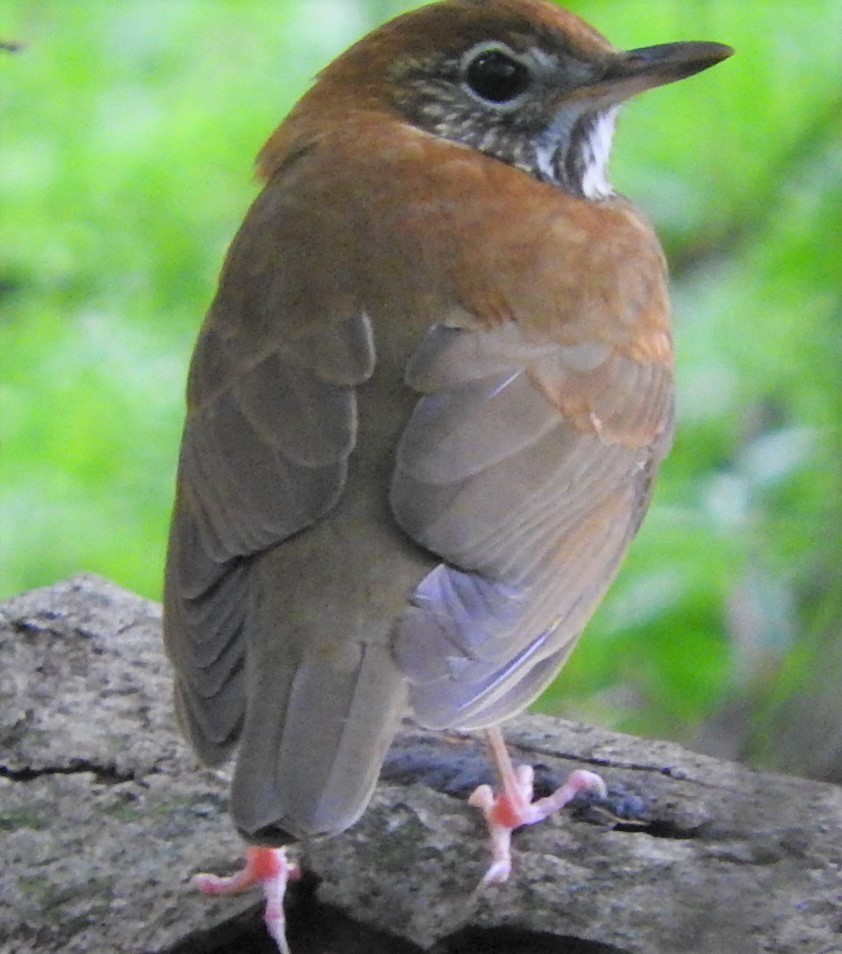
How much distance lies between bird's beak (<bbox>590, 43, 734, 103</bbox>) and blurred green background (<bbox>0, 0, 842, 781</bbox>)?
3.30ft

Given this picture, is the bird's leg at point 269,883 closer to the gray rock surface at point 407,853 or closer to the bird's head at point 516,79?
the gray rock surface at point 407,853

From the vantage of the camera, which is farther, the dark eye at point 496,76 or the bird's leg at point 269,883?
the dark eye at point 496,76

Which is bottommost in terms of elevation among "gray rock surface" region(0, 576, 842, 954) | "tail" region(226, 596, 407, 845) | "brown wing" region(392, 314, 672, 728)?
"gray rock surface" region(0, 576, 842, 954)

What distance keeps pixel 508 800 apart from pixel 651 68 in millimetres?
1874

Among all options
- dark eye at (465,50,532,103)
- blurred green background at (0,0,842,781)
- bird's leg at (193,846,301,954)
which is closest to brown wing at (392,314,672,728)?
bird's leg at (193,846,301,954)

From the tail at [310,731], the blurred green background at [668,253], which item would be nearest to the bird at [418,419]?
the tail at [310,731]

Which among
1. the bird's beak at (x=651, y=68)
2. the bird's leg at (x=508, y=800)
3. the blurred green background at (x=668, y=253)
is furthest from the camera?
the blurred green background at (x=668, y=253)

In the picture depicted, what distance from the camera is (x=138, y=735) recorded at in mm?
4426

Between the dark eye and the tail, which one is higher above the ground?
the dark eye

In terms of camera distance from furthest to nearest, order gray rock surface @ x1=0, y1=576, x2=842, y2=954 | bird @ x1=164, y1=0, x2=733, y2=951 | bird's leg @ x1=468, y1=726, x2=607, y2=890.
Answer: bird's leg @ x1=468, y1=726, x2=607, y2=890 < gray rock surface @ x1=0, y1=576, x2=842, y2=954 < bird @ x1=164, y1=0, x2=733, y2=951

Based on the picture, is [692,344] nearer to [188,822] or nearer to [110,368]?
[110,368]

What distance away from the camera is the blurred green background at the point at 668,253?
18.0 ft

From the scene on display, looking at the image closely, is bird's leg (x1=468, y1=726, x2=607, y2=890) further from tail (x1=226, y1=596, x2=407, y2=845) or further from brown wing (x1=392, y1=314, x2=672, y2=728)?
tail (x1=226, y1=596, x2=407, y2=845)

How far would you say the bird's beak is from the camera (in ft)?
15.1
